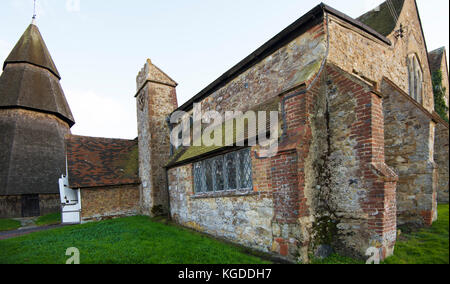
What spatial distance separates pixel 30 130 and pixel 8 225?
8.90m

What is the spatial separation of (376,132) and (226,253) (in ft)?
14.8

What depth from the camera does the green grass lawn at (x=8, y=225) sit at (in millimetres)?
14156

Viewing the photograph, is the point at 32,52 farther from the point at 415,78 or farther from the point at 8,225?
the point at 415,78

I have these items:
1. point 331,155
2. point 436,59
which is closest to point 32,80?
point 331,155

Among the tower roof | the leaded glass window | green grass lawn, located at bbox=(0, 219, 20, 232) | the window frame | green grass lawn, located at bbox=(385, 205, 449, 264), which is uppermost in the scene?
the tower roof

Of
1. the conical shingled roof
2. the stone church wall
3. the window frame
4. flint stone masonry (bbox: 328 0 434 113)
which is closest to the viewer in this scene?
flint stone masonry (bbox: 328 0 434 113)

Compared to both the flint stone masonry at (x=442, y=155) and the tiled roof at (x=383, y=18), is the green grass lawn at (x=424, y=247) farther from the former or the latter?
the tiled roof at (x=383, y=18)

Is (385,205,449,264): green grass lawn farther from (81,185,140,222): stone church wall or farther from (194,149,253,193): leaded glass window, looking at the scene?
(81,185,140,222): stone church wall

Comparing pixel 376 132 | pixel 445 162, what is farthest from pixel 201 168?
pixel 445 162

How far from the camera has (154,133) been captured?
14141 mm

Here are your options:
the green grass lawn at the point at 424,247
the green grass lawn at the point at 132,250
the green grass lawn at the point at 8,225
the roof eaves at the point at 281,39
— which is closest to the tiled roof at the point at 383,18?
the roof eaves at the point at 281,39

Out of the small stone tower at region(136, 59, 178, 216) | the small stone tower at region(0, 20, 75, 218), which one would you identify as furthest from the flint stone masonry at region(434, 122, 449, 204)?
the small stone tower at region(0, 20, 75, 218)

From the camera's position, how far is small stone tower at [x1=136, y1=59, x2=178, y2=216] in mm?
13664
